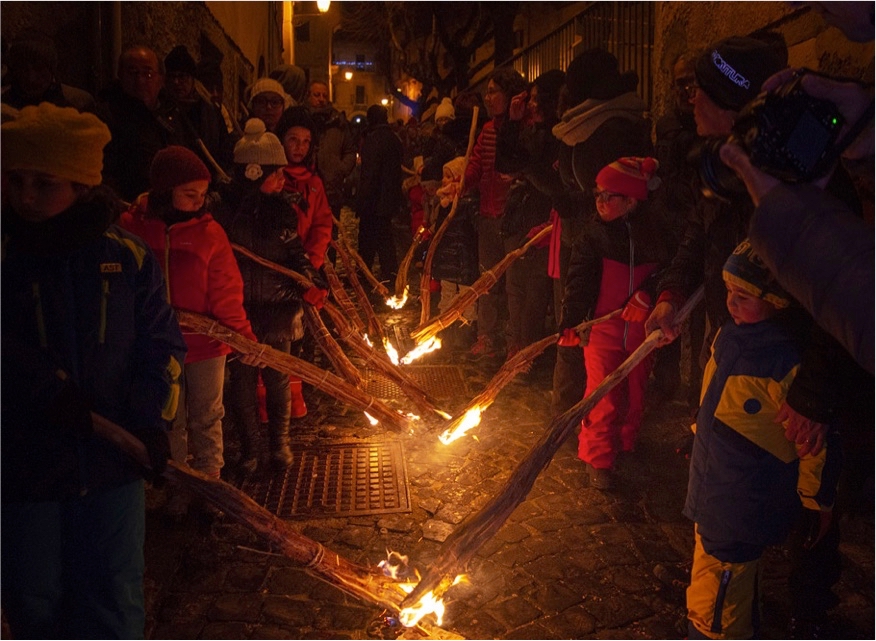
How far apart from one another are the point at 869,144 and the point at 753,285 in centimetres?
119

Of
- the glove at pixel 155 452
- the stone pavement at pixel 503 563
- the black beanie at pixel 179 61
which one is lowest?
the stone pavement at pixel 503 563

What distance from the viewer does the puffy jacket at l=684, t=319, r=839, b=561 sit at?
306 centimetres

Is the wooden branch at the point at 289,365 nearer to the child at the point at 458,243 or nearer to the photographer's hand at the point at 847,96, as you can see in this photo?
the photographer's hand at the point at 847,96

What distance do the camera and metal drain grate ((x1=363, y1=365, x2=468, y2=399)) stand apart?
17.8 ft

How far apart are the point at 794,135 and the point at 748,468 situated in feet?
5.59

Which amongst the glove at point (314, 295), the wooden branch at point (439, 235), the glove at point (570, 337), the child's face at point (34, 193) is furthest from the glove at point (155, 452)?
the wooden branch at point (439, 235)

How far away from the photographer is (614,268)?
5.16 m

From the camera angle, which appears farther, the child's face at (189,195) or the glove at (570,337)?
the glove at (570,337)

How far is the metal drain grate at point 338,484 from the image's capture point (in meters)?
4.94

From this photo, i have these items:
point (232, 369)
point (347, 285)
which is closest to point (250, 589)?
point (232, 369)

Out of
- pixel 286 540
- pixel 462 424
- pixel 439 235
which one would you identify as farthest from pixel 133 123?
pixel 286 540

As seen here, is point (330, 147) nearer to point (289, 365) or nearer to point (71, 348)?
point (289, 365)

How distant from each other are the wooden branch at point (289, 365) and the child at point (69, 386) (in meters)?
1.45

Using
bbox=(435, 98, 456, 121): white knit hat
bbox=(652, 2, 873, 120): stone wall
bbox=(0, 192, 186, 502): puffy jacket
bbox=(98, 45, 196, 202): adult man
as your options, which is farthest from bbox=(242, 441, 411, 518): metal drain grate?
bbox=(435, 98, 456, 121): white knit hat
